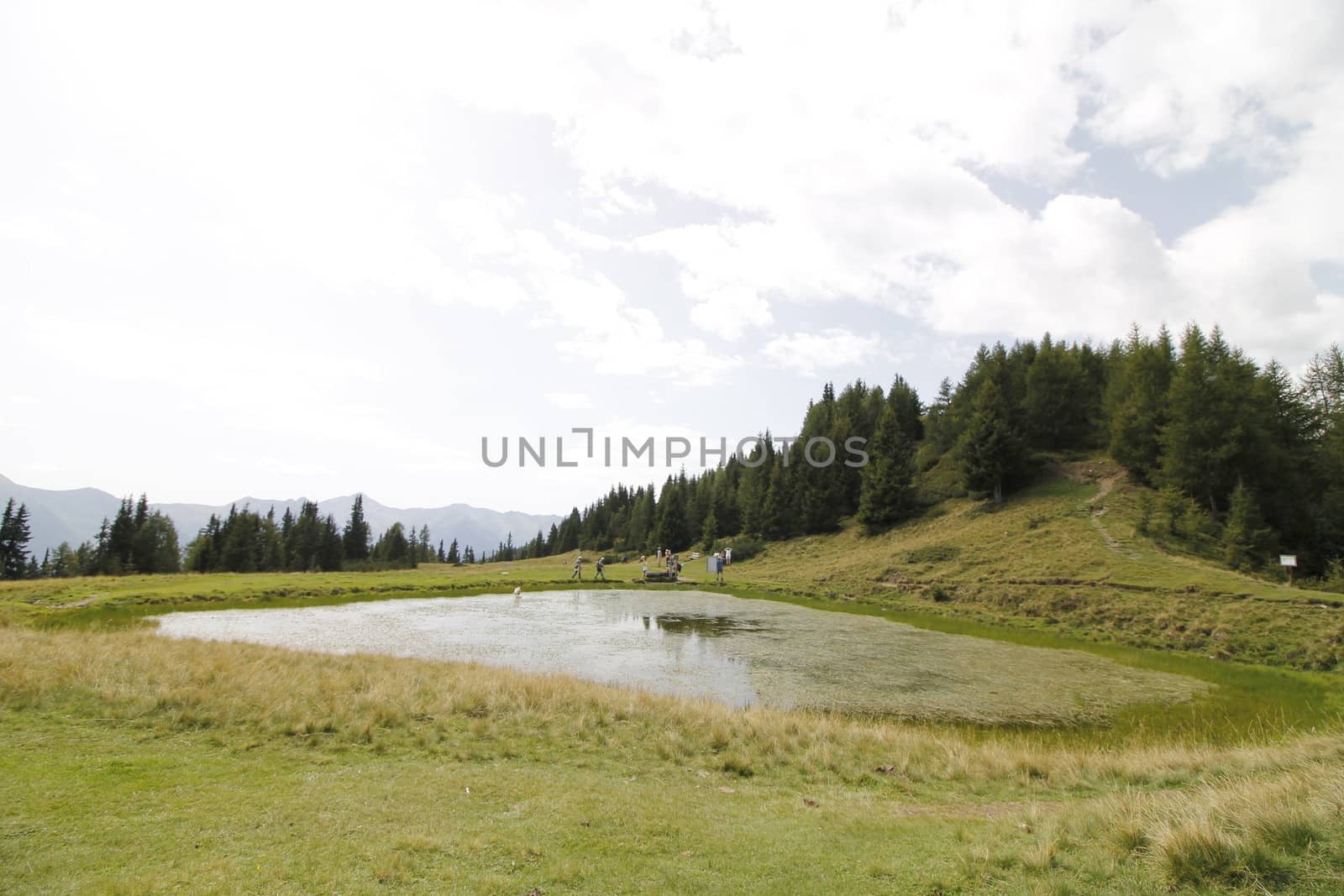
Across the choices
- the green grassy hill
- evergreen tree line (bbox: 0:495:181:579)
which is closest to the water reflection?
the green grassy hill

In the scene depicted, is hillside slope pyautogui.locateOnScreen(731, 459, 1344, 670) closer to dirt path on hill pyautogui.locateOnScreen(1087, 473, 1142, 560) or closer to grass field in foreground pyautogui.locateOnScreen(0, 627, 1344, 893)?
dirt path on hill pyautogui.locateOnScreen(1087, 473, 1142, 560)

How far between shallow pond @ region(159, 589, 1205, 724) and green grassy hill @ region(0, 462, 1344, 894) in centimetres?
206

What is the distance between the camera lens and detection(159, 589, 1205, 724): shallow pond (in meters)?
17.5

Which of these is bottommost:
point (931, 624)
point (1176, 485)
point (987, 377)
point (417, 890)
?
point (931, 624)

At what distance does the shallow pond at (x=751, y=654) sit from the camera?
1747cm

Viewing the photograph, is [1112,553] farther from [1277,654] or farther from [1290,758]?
[1290,758]

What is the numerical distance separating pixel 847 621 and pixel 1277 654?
56.5ft

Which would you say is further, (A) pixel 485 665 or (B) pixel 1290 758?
(A) pixel 485 665

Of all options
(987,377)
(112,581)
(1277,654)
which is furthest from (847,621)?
(112,581)

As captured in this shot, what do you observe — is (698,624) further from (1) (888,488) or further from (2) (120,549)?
(2) (120,549)

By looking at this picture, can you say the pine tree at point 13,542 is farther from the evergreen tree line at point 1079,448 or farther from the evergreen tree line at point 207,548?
the evergreen tree line at point 1079,448

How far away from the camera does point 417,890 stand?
18.9 feet

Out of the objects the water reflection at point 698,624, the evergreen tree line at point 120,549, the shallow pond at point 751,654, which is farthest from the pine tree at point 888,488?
the evergreen tree line at point 120,549

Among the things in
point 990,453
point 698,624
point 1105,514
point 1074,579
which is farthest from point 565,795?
point 990,453
